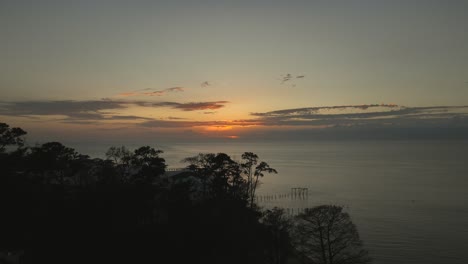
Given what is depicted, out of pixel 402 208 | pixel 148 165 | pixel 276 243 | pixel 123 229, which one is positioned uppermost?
pixel 148 165

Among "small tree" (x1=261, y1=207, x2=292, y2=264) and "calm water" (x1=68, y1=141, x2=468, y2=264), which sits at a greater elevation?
"small tree" (x1=261, y1=207, x2=292, y2=264)

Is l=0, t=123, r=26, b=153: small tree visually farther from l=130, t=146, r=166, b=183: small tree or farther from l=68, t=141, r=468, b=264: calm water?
l=68, t=141, r=468, b=264: calm water

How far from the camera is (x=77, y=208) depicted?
17500 mm

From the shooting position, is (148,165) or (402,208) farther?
(402,208)

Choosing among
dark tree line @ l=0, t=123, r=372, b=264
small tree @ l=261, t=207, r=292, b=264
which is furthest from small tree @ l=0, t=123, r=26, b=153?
small tree @ l=261, t=207, r=292, b=264

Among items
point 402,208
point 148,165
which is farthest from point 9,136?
point 402,208

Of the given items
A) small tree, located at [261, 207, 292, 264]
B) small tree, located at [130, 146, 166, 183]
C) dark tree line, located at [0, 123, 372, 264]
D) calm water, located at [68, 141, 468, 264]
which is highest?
small tree, located at [130, 146, 166, 183]

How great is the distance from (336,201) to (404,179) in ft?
142

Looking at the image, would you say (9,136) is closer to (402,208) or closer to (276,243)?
(276,243)

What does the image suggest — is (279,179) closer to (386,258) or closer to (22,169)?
(386,258)

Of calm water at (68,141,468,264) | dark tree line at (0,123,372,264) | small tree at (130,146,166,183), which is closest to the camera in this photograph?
dark tree line at (0,123,372,264)

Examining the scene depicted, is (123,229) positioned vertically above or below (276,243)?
above

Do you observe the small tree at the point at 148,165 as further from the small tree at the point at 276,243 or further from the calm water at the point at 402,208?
the calm water at the point at 402,208

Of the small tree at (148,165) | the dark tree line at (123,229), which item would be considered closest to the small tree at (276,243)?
the dark tree line at (123,229)
